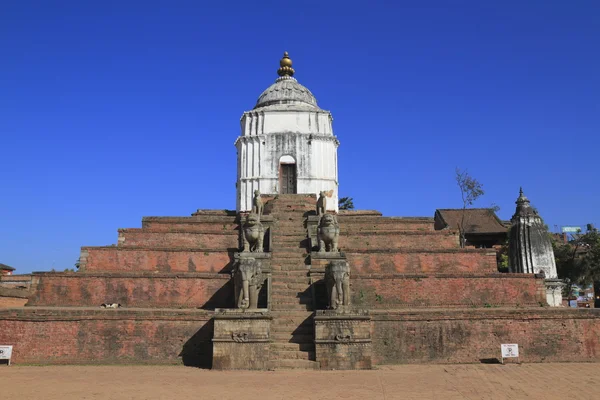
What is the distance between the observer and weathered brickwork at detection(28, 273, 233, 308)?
1619cm

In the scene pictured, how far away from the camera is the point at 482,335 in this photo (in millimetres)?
14000

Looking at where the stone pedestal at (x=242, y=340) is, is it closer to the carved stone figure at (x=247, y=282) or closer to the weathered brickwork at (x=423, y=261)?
the carved stone figure at (x=247, y=282)

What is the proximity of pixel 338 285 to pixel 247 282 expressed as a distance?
2.50m

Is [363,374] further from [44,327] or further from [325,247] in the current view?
[44,327]

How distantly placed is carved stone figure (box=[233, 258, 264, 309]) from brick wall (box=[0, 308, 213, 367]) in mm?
1187

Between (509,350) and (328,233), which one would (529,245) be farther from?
(328,233)

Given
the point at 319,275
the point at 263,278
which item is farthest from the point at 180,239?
the point at 319,275

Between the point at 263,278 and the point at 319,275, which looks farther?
the point at 319,275

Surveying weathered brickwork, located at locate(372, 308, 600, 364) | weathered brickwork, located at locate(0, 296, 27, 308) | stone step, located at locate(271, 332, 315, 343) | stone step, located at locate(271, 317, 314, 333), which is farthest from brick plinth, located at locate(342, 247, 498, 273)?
weathered brickwork, located at locate(0, 296, 27, 308)

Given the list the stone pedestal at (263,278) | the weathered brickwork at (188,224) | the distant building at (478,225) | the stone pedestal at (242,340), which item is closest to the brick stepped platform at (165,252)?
the weathered brickwork at (188,224)

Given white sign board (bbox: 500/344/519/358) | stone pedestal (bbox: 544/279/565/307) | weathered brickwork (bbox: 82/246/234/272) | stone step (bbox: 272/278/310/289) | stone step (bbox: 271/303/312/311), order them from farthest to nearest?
weathered brickwork (bbox: 82/246/234/272), stone pedestal (bbox: 544/279/565/307), stone step (bbox: 272/278/310/289), stone step (bbox: 271/303/312/311), white sign board (bbox: 500/344/519/358)

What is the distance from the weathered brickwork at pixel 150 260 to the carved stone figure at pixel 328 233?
148 inches

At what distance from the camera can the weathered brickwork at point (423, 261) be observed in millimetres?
17688

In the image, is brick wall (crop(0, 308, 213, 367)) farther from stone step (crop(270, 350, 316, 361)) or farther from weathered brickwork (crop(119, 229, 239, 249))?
weathered brickwork (crop(119, 229, 239, 249))
